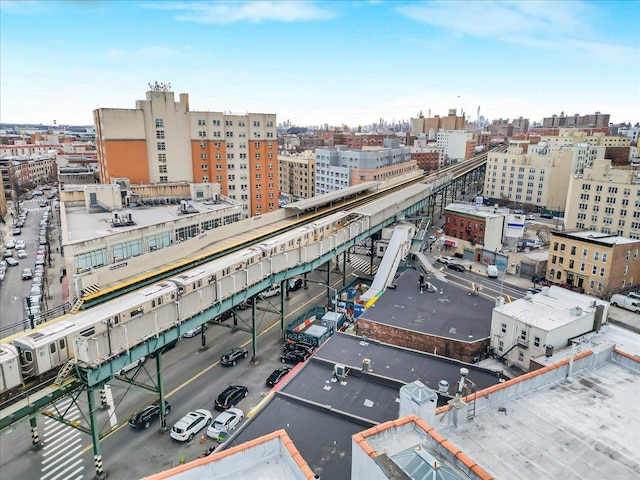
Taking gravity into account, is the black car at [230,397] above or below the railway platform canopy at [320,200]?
below

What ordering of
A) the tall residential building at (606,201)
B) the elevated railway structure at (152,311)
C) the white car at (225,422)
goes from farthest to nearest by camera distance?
the tall residential building at (606,201)
the white car at (225,422)
the elevated railway structure at (152,311)

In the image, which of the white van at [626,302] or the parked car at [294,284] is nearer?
the white van at [626,302]

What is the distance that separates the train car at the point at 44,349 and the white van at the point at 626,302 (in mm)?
52458

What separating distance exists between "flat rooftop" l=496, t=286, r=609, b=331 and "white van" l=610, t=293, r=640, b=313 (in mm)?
18347

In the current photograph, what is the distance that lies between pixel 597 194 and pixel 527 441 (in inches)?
2548

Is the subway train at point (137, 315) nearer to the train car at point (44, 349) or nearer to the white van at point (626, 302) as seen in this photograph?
the train car at point (44, 349)

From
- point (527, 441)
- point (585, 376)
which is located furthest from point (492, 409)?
point (585, 376)

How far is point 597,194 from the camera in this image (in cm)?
6406

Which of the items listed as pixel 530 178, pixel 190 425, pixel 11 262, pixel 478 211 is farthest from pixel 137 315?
pixel 530 178

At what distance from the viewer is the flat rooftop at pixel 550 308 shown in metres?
28.3

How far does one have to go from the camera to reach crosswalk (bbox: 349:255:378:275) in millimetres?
57334

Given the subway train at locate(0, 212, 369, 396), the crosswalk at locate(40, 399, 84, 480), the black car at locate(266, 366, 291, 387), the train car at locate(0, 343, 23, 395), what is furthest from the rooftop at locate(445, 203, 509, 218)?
the train car at locate(0, 343, 23, 395)

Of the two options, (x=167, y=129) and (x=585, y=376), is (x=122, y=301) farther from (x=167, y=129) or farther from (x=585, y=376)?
(x=167, y=129)

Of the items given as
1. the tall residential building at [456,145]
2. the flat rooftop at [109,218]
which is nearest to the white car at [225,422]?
the flat rooftop at [109,218]
